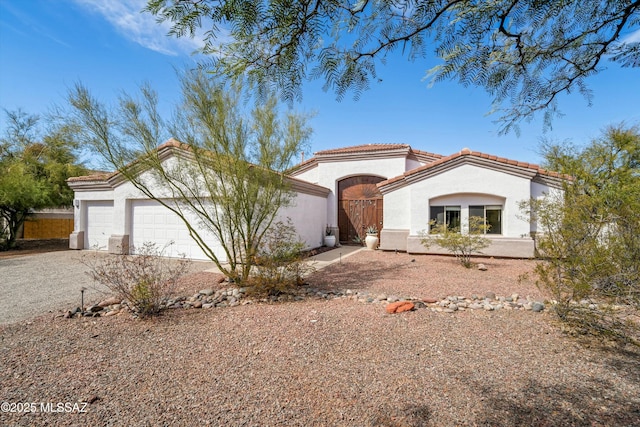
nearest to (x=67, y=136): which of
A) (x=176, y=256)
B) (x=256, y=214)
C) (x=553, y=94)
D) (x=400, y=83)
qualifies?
(x=256, y=214)

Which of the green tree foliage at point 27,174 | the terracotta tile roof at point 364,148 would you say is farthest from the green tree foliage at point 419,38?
the green tree foliage at point 27,174

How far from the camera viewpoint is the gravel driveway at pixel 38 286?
587 cm

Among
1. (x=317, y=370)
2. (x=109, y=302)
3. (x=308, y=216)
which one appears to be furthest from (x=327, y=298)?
(x=308, y=216)

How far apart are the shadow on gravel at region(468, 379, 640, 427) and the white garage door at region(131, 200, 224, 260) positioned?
10103 millimetres

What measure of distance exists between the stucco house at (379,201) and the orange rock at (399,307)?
506cm

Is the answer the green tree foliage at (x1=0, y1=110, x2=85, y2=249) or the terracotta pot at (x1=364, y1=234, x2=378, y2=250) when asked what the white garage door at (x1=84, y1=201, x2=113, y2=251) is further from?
the terracotta pot at (x1=364, y1=234, x2=378, y2=250)

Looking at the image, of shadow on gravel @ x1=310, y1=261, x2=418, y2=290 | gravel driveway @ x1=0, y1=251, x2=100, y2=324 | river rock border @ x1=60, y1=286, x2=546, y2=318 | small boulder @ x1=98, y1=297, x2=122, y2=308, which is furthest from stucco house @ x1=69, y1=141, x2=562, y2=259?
small boulder @ x1=98, y1=297, x2=122, y2=308

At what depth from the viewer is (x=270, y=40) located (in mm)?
2283

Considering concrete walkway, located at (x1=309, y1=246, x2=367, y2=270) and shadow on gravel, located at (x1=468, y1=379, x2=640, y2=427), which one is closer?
shadow on gravel, located at (x1=468, y1=379, x2=640, y2=427)

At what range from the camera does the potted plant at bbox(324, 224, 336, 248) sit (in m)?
15.1

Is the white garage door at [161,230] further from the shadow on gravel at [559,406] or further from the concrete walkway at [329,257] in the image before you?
the shadow on gravel at [559,406]

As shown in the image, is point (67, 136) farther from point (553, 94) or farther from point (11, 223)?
point (11, 223)

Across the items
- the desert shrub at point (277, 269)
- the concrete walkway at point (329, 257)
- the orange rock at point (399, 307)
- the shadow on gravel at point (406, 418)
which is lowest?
the shadow on gravel at point (406, 418)

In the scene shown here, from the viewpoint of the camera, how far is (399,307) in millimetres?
5520
